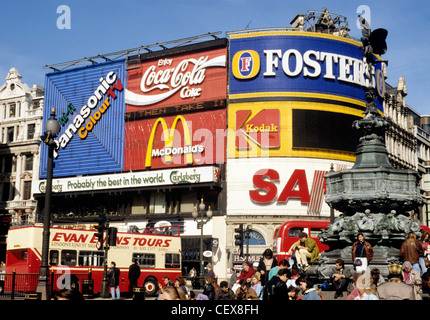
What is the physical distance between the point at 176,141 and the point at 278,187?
11.2 m

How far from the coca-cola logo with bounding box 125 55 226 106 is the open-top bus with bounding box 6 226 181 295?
23036 mm

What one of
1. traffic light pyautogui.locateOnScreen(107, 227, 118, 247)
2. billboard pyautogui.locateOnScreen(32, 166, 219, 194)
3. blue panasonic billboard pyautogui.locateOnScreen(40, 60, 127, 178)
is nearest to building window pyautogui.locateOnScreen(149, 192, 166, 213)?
billboard pyautogui.locateOnScreen(32, 166, 219, 194)

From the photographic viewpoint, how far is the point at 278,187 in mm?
52750

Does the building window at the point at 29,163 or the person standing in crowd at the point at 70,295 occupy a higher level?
the building window at the point at 29,163

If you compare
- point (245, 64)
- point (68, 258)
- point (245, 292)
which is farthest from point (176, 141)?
point (245, 292)

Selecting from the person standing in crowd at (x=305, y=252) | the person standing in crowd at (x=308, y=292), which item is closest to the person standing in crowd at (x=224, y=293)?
the person standing in crowd at (x=308, y=292)

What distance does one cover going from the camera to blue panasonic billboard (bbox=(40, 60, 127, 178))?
6056cm

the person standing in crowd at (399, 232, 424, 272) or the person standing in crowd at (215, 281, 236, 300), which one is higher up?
the person standing in crowd at (399, 232, 424, 272)

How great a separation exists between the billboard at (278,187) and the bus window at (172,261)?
16.5m

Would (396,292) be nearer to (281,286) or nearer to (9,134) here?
(281,286)

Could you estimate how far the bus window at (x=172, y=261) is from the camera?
36.5 metres

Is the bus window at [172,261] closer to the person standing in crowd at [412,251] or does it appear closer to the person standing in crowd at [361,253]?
the person standing in crowd at [361,253]

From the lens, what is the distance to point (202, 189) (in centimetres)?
5519

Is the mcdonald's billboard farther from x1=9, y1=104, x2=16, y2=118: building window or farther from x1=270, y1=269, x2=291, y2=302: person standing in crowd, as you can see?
x1=270, y1=269, x2=291, y2=302: person standing in crowd
